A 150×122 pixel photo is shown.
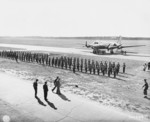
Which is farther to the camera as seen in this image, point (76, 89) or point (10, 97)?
point (76, 89)

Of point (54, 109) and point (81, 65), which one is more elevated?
point (81, 65)

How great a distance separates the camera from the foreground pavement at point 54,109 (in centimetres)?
930

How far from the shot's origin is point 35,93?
12562 mm

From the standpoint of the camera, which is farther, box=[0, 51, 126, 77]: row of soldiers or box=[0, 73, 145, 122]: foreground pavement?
box=[0, 51, 126, 77]: row of soldiers

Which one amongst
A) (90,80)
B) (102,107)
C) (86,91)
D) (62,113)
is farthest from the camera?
(90,80)

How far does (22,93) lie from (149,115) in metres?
7.89

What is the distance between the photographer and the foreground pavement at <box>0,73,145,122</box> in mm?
9305

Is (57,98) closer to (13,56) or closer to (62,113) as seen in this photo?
(62,113)

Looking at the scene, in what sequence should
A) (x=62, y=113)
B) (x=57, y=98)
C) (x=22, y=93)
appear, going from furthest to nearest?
(x=22, y=93) < (x=57, y=98) < (x=62, y=113)

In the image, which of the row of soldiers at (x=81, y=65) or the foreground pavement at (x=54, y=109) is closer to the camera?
the foreground pavement at (x=54, y=109)

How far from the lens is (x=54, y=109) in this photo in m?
10.4

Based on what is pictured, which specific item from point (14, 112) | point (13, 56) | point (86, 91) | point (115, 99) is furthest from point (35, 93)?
point (13, 56)

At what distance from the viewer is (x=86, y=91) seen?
566 inches

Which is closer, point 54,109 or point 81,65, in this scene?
point 54,109
